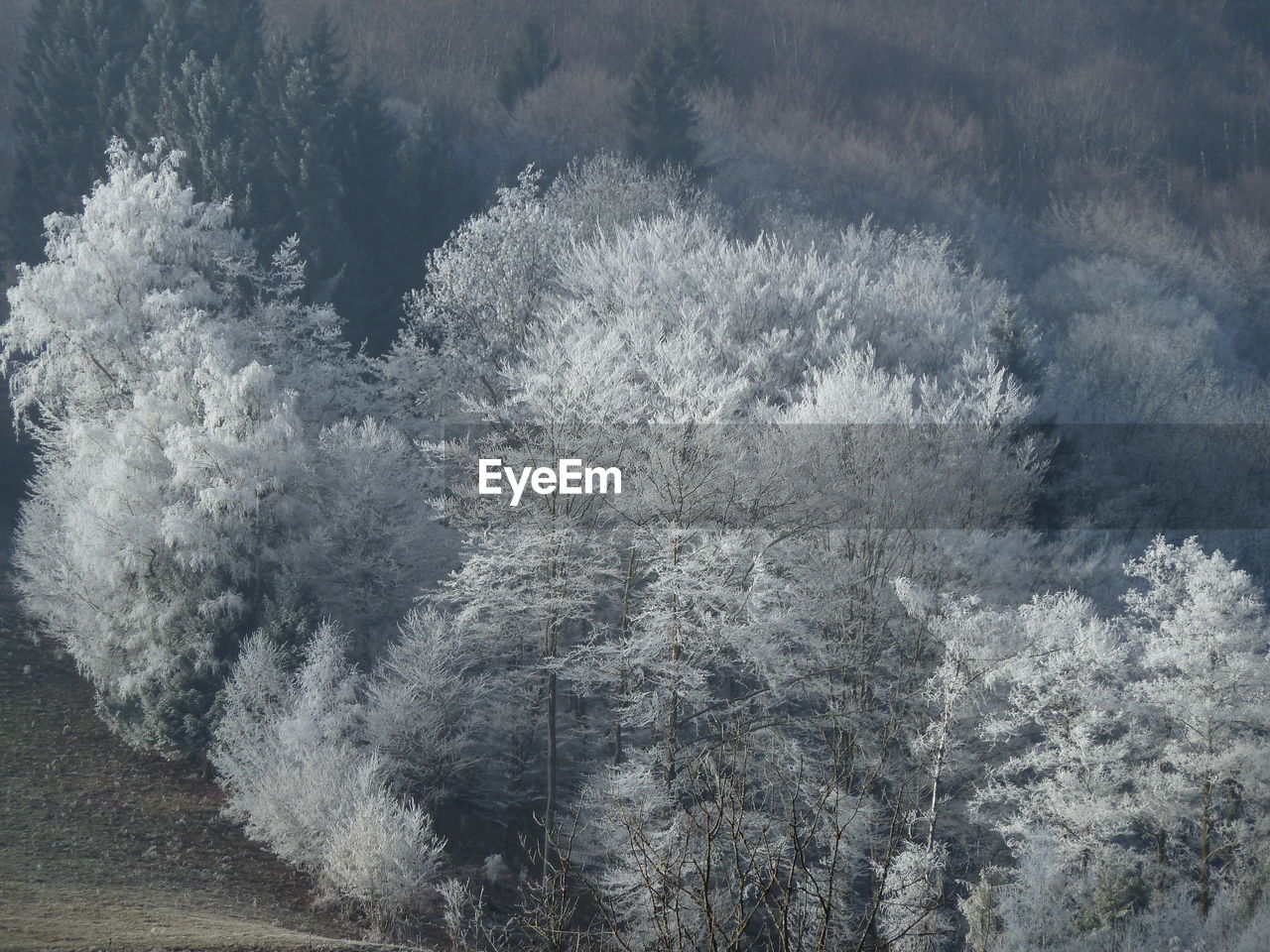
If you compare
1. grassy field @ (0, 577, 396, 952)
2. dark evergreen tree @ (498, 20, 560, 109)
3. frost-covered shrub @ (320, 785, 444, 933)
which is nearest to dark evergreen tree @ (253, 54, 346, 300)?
grassy field @ (0, 577, 396, 952)

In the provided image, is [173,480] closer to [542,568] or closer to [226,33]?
[542,568]

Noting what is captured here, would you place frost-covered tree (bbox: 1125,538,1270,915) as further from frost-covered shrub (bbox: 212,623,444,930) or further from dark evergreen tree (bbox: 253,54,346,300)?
dark evergreen tree (bbox: 253,54,346,300)

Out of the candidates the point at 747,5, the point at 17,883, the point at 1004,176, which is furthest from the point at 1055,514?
the point at 747,5

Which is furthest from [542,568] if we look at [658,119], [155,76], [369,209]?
[658,119]

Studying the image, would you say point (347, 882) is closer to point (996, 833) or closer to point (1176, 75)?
point (996, 833)

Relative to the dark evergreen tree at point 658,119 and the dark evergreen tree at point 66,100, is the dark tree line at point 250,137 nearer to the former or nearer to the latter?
the dark evergreen tree at point 66,100
